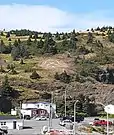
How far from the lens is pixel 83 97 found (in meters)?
112

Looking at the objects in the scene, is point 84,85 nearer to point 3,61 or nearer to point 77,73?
point 77,73

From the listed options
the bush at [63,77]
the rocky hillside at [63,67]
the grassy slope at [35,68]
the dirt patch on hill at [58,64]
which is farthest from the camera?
the dirt patch on hill at [58,64]

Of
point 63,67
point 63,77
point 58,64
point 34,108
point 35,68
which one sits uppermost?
point 58,64

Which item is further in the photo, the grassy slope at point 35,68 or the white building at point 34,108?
the grassy slope at point 35,68

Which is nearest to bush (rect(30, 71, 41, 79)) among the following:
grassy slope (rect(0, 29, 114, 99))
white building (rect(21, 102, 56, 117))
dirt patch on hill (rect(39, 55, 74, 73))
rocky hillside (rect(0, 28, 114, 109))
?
rocky hillside (rect(0, 28, 114, 109))

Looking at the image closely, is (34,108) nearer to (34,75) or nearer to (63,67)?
(34,75)

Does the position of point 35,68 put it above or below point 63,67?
above

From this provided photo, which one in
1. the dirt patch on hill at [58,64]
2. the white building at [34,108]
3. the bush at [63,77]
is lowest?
the white building at [34,108]

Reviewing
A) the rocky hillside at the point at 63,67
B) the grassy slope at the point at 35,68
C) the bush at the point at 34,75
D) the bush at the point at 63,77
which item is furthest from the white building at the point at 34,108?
the bush at the point at 63,77

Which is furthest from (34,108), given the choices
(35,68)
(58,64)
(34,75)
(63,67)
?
(58,64)

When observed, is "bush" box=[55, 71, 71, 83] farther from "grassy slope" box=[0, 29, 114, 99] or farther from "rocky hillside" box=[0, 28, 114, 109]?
"grassy slope" box=[0, 29, 114, 99]

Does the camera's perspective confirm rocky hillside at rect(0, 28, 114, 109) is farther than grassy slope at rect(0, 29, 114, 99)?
Yes

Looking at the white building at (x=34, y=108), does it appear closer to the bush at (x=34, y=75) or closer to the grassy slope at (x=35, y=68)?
the grassy slope at (x=35, y=68)

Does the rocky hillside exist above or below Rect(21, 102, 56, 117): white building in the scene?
above
